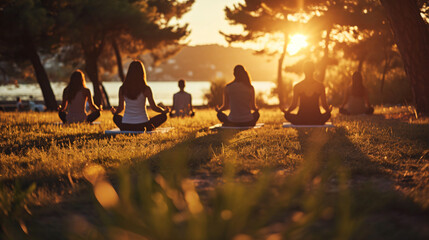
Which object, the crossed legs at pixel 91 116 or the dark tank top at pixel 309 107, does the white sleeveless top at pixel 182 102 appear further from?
the dark tank top at pixel 309 107

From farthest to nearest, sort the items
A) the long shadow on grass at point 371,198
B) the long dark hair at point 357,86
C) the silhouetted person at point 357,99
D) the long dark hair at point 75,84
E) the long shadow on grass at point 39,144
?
the silhouetted person at point 357,99 < the long dark hair at point 357,86 < the long dark hair at point 75,84 < the long shadow on grass at point 39,144 < the long shadow on grass at point 371,198

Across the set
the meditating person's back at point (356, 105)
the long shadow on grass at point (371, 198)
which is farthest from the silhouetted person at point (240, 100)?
the meditating person's back at point (356, 105)

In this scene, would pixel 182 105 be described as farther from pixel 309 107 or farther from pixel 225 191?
pixel 225 191

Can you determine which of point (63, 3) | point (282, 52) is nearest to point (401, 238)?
point (63, 3)

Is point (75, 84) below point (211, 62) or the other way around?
below

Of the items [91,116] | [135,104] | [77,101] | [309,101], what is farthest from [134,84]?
[309,101]

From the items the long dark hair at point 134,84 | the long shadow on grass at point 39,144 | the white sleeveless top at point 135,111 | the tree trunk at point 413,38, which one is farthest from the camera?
the tree trunk at point 413,38

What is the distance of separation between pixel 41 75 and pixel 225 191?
17679 millimetres

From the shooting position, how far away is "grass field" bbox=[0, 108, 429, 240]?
7.39 ft

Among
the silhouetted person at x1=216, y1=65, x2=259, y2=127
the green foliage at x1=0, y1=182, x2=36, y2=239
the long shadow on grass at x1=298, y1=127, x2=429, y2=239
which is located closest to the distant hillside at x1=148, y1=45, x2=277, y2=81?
the silhouetted person at x1=216, y1=65, x2=259, y2=127

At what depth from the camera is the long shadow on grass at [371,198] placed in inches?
93.5

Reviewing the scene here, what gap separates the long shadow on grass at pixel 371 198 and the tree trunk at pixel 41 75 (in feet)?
50.3

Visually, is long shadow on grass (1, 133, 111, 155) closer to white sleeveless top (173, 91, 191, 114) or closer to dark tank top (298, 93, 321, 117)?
dark tank top (298, 93, 321, 117)

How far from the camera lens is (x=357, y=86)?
1141 centimetres
